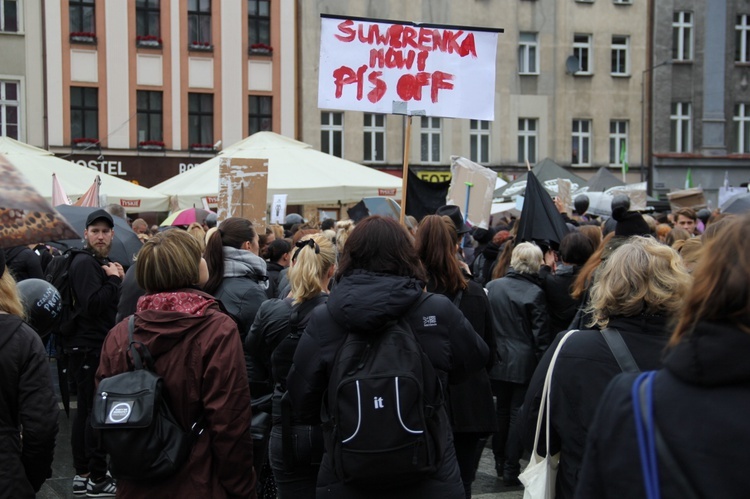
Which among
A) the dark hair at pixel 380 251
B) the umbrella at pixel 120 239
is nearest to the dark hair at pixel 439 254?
the dark hair at pixel 380 251

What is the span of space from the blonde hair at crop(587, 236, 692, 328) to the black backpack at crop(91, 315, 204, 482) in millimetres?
1715

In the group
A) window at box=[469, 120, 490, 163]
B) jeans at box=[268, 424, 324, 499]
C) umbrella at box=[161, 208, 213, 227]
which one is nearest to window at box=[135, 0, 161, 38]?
window at box=[469, 120, 490, 163]

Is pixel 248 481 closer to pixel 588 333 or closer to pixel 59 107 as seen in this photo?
pixel 588 333

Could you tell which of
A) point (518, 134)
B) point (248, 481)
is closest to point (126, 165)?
point (518, 134)

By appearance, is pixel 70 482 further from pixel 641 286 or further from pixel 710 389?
pixel 710 389

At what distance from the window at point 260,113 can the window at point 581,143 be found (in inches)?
480

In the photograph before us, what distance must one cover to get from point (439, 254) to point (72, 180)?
1182cm

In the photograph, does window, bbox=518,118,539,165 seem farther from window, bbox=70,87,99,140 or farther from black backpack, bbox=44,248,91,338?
black backpack, bbox=44,248,91,338

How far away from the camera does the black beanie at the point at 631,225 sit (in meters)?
6.95

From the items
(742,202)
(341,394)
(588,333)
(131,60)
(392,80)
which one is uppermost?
(131,60)

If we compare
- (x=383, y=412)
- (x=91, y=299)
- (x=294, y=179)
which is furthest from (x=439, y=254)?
(x=294, y=179)

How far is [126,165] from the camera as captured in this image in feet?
104

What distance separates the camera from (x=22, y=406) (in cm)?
374

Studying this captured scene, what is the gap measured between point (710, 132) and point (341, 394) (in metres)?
37.5
